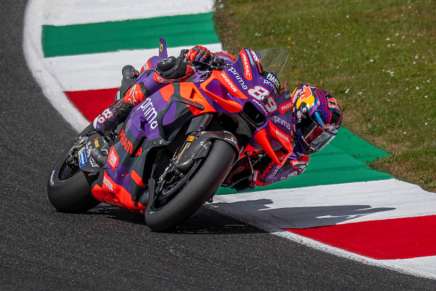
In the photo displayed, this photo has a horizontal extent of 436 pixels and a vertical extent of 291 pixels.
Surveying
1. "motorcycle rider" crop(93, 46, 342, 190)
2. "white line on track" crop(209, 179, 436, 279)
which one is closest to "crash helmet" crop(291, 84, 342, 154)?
"motorcycle rider" crop(93, 46, 342, 190)

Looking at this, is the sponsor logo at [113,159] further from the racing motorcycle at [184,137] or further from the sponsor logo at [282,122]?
the sponsor logo at [282,122]

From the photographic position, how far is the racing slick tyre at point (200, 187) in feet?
24.2

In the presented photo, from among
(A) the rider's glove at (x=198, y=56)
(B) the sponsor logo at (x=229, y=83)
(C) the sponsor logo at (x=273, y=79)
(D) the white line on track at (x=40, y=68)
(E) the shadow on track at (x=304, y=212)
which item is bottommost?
(E) the shadow on track at (x=304, y=212)

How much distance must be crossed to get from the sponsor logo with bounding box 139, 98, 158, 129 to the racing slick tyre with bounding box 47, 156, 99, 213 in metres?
0.73

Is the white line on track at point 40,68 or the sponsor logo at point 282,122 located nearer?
the sponsor logo at point 282,122

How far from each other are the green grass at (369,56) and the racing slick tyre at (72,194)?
3.11 meters

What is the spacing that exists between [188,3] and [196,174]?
7991 mm

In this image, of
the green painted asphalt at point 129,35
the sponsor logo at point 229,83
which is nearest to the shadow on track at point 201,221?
the sponsor logo at point 229,83

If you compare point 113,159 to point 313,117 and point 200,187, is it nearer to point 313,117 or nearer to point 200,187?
point 200,187

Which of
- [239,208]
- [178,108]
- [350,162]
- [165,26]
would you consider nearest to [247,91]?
[178,108]

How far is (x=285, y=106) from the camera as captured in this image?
8.12 metres

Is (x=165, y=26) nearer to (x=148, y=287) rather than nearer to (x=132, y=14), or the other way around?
(x=132, y=14)

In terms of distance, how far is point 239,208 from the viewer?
8898 millimetres

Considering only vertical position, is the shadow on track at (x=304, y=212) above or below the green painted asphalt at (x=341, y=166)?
above
